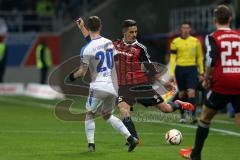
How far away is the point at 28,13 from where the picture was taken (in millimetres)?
39281

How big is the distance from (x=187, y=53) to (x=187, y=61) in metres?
0.21

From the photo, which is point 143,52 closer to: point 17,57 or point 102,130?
point 102,130

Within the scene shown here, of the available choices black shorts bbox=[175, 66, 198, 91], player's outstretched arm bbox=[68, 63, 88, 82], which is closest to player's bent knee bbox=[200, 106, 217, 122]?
player's outstretched arm bbox=[68, 63, 88, 82]

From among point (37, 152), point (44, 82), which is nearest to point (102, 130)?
point (37, 152)

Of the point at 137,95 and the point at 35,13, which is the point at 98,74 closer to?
the point at 137,95

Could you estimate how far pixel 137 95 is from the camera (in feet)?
49.8

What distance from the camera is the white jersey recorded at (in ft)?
43.4

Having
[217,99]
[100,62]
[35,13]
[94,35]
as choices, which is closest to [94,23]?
[94,35]

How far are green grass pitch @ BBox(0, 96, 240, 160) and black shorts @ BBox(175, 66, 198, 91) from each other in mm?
1034

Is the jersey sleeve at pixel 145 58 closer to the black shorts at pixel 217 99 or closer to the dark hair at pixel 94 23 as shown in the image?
the dark hair at pixel 94 23

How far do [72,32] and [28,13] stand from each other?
255 cm

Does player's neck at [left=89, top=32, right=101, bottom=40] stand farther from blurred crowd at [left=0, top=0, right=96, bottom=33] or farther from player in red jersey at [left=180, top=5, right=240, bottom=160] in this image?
blurred crowd at [left=0, top=0, right=96, bottom=33]

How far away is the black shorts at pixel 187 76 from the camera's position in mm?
20156

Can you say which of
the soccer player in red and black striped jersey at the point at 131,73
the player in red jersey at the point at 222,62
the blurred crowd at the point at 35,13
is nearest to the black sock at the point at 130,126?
the soccer player in red and black striped jersey at the point at 131,73
